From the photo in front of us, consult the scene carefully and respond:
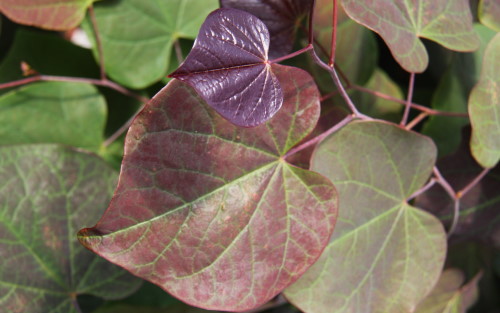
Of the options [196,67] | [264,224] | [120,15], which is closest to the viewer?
[196,67]

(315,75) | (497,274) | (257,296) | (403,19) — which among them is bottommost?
(497,274)

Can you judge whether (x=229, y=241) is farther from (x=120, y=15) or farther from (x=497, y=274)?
(x=497, y=274)

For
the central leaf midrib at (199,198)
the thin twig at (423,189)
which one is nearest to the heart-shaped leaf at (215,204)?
the central leaf midrib at (199,198)

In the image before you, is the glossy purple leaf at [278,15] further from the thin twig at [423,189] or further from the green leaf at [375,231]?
the thin twig at [423,189]

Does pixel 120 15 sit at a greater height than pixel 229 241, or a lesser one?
greater

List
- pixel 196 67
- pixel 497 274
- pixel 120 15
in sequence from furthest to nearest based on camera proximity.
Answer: pixel 497 274 → pixel 120 15 → pixel 196 67

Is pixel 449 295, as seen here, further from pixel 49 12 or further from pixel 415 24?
pixel 49 12

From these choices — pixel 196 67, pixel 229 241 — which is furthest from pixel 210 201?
pixel 196 67
